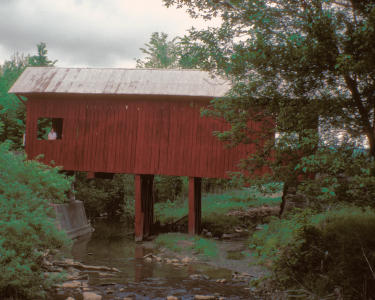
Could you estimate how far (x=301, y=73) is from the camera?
23.2 feet

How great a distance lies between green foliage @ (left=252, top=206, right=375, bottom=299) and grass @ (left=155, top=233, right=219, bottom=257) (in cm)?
495

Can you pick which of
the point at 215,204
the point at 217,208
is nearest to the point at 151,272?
the point at 217,208

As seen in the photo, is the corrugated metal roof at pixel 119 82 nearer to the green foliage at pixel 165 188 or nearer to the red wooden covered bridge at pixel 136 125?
the red wooden covered bridge at pixel 136 125

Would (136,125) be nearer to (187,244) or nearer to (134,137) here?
(134,137)

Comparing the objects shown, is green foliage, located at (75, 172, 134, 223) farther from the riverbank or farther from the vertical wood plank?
the riverbank

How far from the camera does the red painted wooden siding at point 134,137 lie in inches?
586

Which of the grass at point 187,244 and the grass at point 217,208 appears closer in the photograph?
the grass at point 187,244

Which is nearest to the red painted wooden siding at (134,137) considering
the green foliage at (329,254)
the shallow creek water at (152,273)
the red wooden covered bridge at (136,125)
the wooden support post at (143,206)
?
the red wooden covered bridge at (136,125)

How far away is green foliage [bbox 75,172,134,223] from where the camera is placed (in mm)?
21312

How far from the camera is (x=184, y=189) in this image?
83.1 feet

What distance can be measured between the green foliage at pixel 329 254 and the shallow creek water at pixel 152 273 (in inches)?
41.7

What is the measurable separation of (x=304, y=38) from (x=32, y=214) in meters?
5.84

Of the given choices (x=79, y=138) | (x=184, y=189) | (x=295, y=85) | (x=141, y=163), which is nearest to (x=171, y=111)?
(x=141, y=163)

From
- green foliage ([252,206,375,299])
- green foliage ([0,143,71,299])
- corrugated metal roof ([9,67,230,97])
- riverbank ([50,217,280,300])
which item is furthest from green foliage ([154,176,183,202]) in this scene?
green foliage ([252,206,375,299])
